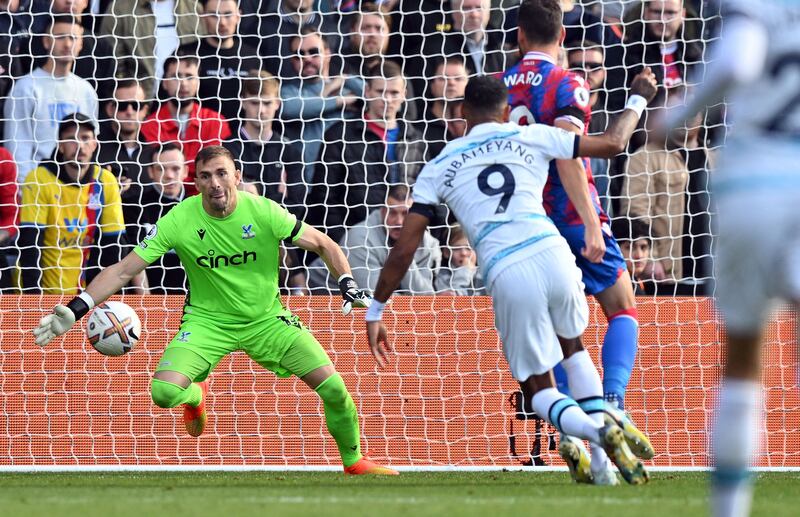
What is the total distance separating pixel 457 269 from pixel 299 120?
180 centimetres

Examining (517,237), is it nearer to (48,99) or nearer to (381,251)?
(381,251)

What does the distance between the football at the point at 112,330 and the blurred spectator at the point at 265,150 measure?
2566 mm

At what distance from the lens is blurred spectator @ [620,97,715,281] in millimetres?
10266

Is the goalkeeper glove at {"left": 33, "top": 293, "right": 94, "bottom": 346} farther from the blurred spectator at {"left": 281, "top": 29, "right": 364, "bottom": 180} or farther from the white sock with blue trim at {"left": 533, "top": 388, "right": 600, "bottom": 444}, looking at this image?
the blurred spectator at {"left": 281, "top": 29, "right": 364, "bottom": 180}

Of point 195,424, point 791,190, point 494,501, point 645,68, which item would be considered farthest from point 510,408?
point 791,190

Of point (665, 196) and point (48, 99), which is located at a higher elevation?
point (48, 99)

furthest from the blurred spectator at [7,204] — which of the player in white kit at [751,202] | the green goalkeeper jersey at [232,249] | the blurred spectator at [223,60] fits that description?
the player in white kit at [751,202]

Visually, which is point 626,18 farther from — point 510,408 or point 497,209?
point 497,209

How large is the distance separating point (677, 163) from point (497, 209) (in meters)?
4.36

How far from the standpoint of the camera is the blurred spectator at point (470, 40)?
35.8 ft

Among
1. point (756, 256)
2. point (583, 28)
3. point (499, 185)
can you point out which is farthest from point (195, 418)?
point (756, 256)

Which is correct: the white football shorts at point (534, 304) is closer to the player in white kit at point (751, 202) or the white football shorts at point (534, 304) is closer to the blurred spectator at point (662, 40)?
the player in white kit at point (751, 202)

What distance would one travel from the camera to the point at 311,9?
11.4 m

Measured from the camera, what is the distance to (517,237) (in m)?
6.29
